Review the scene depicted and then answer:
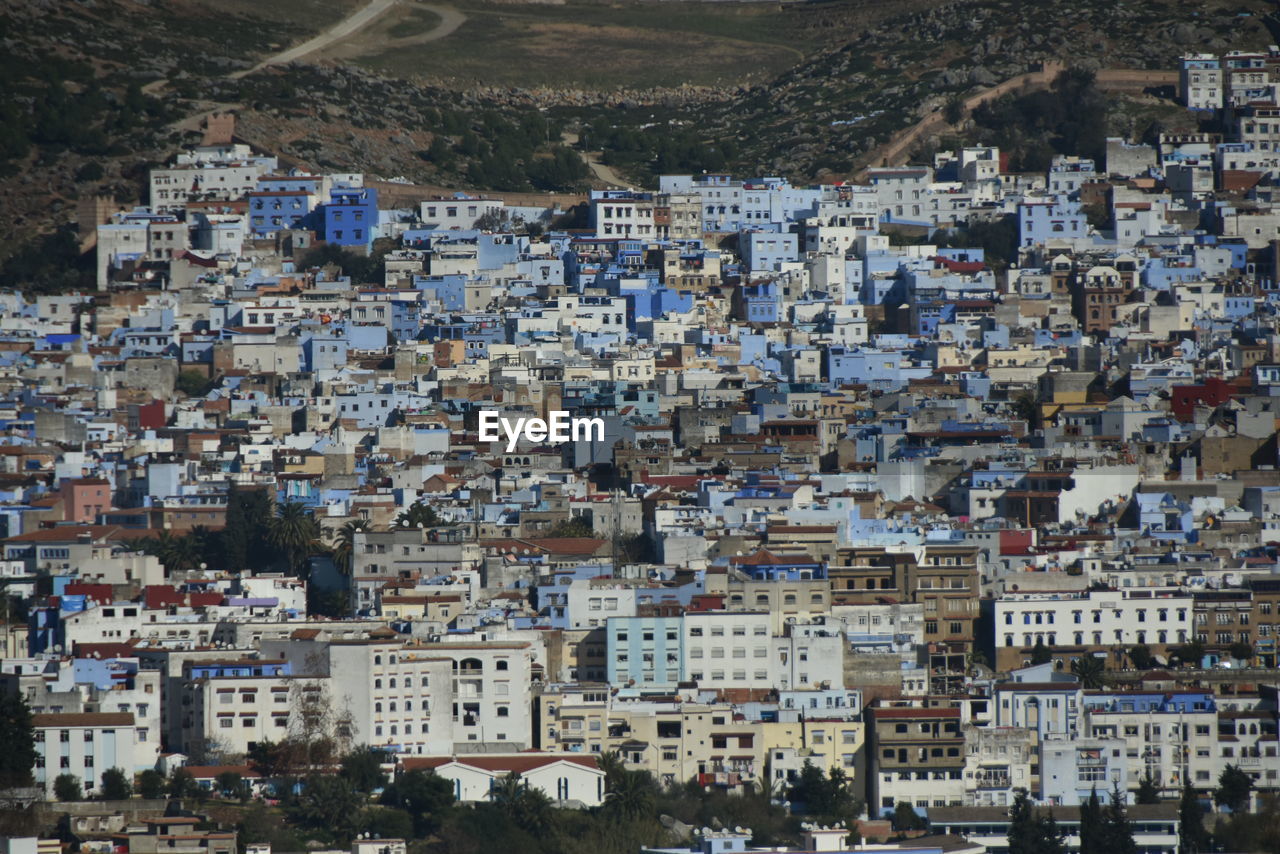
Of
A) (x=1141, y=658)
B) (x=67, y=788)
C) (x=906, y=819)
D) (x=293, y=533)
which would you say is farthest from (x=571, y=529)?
(x=67, y=788)

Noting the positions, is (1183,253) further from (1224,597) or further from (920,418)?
(1224,597)

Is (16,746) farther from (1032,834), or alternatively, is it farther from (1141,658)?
(1141,658)

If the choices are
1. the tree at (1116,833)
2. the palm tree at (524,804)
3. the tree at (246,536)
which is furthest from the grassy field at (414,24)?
the tree at (1116,833)

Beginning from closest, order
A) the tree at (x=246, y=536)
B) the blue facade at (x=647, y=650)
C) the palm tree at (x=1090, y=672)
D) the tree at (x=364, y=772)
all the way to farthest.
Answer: the tree at (x=364, y=772) < the blue facade at (x=647, y=650) < the palm tree at (x=1090, y=672) < the tree at (x=246, y=536)

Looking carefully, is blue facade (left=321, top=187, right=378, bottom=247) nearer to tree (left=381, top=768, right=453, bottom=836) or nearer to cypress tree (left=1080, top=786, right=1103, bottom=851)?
tree (left=381, top=768, right=453, bottom=836)

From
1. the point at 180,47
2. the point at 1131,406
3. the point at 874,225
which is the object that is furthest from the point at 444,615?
the point at 180,47

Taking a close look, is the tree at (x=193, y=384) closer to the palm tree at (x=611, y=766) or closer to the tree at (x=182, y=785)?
the tree at (x=182, y=785)
